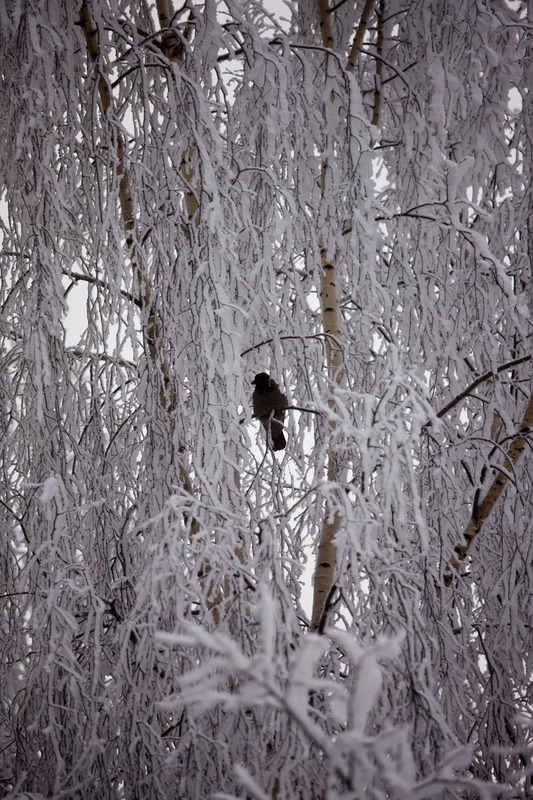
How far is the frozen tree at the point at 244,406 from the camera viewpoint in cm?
159

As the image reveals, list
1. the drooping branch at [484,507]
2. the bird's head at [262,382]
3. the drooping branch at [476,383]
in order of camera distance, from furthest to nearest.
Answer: the bird's head at [262,382] → the drooping branch at [484,507] → the drooping branch at [476,383]

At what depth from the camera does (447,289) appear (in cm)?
239

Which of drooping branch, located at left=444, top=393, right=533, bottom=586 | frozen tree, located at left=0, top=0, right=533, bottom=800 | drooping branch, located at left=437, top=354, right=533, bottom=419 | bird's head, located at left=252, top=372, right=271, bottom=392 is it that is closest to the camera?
frozen tree, located at left=0, top=0, right=533, bottom=800

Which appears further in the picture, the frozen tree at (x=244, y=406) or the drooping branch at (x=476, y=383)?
the drooping branch at (x=476, y=383)

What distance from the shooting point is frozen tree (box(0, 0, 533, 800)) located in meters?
1.59

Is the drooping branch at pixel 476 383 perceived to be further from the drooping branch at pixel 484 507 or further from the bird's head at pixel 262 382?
the bird's head at pixel 262 382

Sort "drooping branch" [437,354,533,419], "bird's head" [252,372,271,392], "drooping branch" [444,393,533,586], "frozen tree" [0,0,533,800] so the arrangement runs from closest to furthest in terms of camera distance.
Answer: "frozen tree" [0,0,533,800]
"drooping branch" [437,354,533,419]
"drooping branch" [444,393,533,586]
"bird's head" [252,372,271,392]

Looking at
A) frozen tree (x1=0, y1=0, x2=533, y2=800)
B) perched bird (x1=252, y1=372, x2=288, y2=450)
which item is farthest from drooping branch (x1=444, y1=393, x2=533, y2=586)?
perched bird (x1=252, y1=372, x2=288, y2=450)

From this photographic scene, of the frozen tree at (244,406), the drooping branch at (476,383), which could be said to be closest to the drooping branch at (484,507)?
the frozen tree at (244,406)

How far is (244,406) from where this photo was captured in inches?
73.5

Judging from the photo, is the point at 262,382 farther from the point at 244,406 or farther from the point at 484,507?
the point at 484,507

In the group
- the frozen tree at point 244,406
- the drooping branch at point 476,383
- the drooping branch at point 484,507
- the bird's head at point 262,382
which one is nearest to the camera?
the frozen tree at point 244,406

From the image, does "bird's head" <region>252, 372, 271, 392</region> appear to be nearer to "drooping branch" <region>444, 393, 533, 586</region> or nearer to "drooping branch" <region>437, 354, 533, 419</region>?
"drooping branch" <region>437, 354, 533, 419</region>

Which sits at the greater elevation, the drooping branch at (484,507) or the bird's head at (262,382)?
the bird's head at (262,382)
